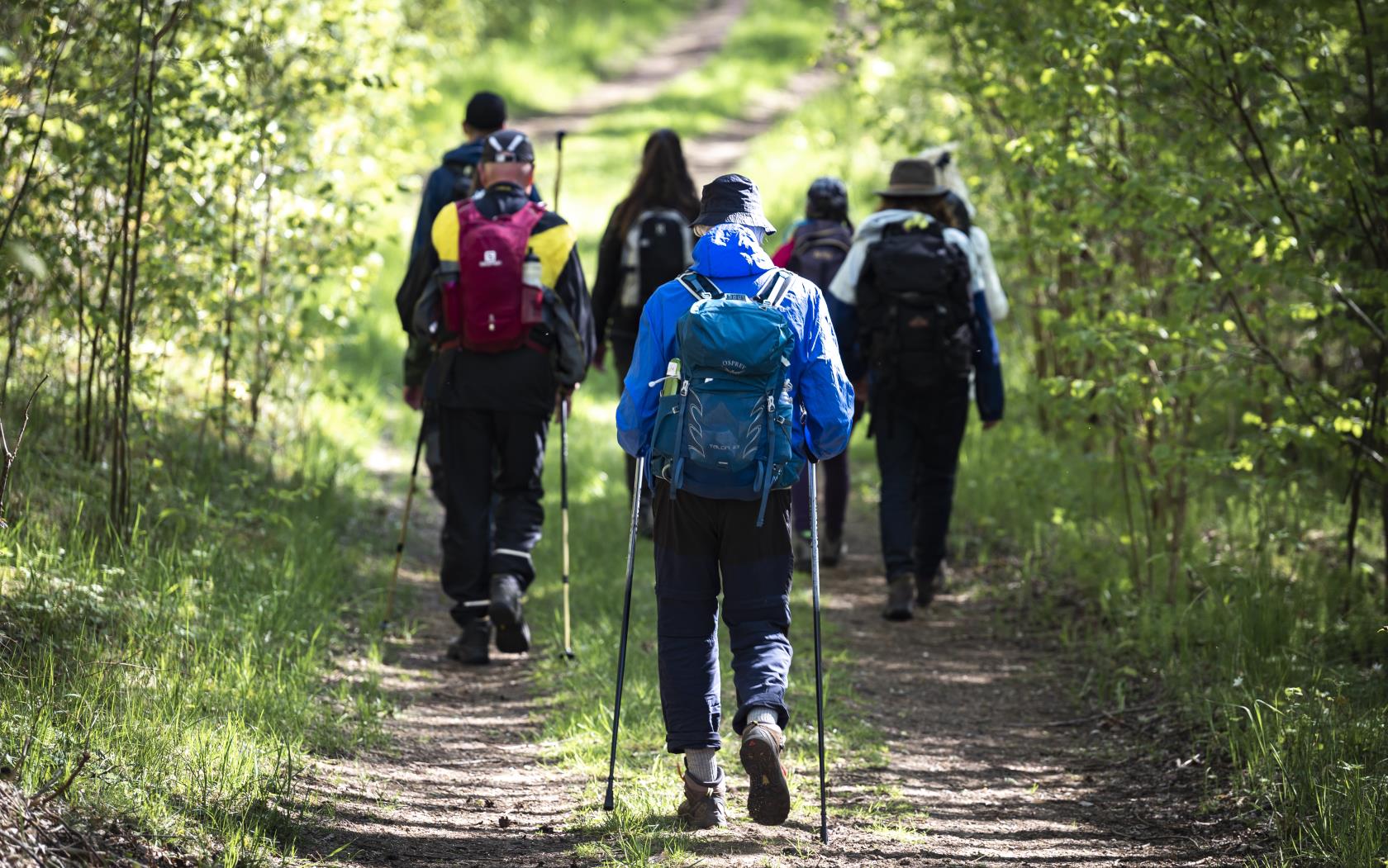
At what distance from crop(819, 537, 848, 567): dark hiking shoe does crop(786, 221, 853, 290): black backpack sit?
1601mm

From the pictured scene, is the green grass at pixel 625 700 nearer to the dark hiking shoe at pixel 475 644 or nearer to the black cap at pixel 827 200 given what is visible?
the dark hiking shoe at pixel 475 644

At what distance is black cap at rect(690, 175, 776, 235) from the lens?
4.55m

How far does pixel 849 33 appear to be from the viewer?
32.4 ft

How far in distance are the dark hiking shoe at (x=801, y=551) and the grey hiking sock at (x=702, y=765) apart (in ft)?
12.7

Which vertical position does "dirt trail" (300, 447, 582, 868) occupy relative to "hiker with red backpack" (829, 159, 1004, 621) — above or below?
below

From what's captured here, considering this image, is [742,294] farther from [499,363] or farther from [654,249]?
[654,249]

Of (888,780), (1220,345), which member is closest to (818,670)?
(888,780)

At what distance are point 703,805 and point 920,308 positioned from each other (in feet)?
11.1

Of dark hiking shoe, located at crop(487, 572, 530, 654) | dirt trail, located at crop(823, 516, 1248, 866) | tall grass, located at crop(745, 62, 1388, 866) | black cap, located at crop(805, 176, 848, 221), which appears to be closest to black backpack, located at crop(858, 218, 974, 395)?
tall grass, located at crop(745, 62, 1388, 866)

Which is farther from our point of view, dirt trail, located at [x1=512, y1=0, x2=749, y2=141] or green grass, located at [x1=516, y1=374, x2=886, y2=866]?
dirt trail, located at [x1=512, y1=0, x2=749, y2=141]

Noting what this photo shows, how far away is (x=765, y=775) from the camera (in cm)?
419

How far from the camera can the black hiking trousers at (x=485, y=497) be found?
6426mm

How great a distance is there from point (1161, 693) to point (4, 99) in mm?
5667

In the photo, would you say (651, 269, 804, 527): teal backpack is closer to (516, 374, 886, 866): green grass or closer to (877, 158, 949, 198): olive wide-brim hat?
(516, 374, 886, 866): green grass
